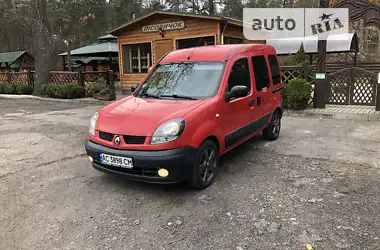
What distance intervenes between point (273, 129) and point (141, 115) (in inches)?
128

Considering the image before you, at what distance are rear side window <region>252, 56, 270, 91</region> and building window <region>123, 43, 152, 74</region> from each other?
10447 mm

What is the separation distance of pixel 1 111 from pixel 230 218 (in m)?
10.5

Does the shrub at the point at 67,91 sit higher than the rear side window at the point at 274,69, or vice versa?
the rear side window at the point at 274,69

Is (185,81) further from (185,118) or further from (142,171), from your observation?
(142,171)

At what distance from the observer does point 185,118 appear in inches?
139

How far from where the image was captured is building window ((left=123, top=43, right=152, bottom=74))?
1524cm

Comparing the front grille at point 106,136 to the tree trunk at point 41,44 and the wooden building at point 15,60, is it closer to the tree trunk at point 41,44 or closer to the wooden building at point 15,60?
the tree trunk at point 41,44

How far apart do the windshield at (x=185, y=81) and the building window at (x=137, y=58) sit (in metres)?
10.8

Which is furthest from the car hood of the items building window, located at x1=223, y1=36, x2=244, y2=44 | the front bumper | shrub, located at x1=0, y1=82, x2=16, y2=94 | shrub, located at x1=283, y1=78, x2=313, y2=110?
shrub, located at x1=0, y1=82, x2=16, y2=94

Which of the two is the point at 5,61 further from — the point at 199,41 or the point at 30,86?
the point at 199,41

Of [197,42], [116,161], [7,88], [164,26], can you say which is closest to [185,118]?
[116,161]

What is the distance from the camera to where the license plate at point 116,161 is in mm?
3516

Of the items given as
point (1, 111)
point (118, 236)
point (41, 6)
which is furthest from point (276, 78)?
point (41, 6)

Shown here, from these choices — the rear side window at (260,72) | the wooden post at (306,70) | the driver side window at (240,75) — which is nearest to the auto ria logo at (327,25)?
the wooden post at (306,70)
